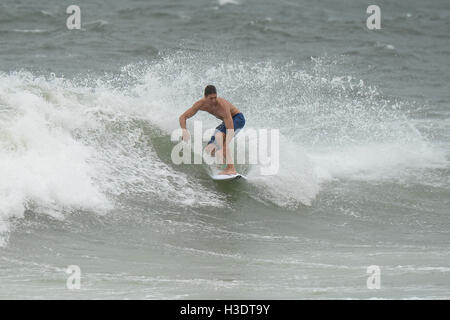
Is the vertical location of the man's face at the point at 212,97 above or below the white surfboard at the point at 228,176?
above

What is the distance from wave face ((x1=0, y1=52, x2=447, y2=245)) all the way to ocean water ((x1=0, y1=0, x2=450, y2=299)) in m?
0.03

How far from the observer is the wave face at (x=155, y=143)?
870 centimetres

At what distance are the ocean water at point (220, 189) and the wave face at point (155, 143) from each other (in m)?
0.03

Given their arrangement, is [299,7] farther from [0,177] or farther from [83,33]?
[0,177]

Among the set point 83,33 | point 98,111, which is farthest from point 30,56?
point 98,111

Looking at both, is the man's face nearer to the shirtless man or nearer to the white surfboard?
the shirtless man

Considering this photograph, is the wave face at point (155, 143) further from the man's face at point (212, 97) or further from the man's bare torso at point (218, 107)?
the man's face at point (212, 97)

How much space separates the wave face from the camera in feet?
28.5

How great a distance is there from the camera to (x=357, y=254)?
313 inches

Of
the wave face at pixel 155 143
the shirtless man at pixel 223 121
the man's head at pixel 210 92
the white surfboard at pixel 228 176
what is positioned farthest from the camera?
the white surfboard at pixel 228 176

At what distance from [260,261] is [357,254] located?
3.82 feet

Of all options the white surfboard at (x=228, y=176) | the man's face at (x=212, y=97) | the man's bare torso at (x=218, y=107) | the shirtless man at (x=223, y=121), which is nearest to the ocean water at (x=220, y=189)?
the white surfboard at (x=228, y=176)

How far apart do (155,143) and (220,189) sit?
1.30 metres

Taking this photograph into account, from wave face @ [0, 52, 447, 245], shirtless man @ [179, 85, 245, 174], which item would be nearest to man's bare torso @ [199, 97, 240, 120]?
shirtless man @ [179, 85, 245, 174]
